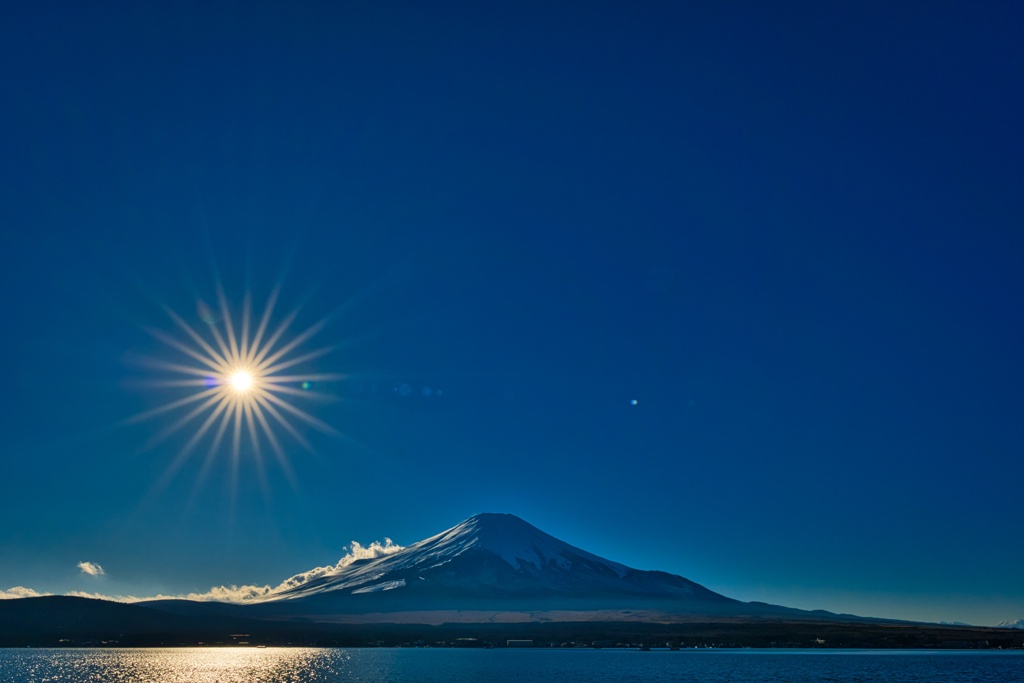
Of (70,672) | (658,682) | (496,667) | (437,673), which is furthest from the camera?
(496,667)

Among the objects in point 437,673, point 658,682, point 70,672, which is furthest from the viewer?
point 70,672

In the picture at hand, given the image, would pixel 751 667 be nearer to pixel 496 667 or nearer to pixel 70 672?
pixel 496 667

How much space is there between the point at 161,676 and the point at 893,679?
150 meters

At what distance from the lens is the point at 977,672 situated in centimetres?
17950

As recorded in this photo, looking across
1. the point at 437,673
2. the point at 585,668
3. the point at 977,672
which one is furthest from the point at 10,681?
the point at 977,672

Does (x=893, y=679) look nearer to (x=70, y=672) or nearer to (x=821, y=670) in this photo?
(x=821, y=670)

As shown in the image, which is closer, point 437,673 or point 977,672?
point 437,673

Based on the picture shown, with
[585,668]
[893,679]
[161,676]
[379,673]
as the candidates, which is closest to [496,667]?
[585,668]

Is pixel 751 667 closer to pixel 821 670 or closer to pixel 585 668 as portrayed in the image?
pixel 821 670

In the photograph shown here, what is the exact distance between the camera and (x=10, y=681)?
154000mm

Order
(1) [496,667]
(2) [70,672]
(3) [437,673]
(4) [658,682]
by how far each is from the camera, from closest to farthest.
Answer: (4) [658,682] → (3) [437,673] → (2) [70,672] → (1) [496,667]

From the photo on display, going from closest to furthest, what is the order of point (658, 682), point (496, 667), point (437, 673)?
1. point (658, 682)
2. point (437, 673)
3. point (496, 667)

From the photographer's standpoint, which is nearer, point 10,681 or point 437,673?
point 10,681

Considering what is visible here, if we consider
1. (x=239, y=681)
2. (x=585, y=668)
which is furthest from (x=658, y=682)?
(x=239, y=681)
